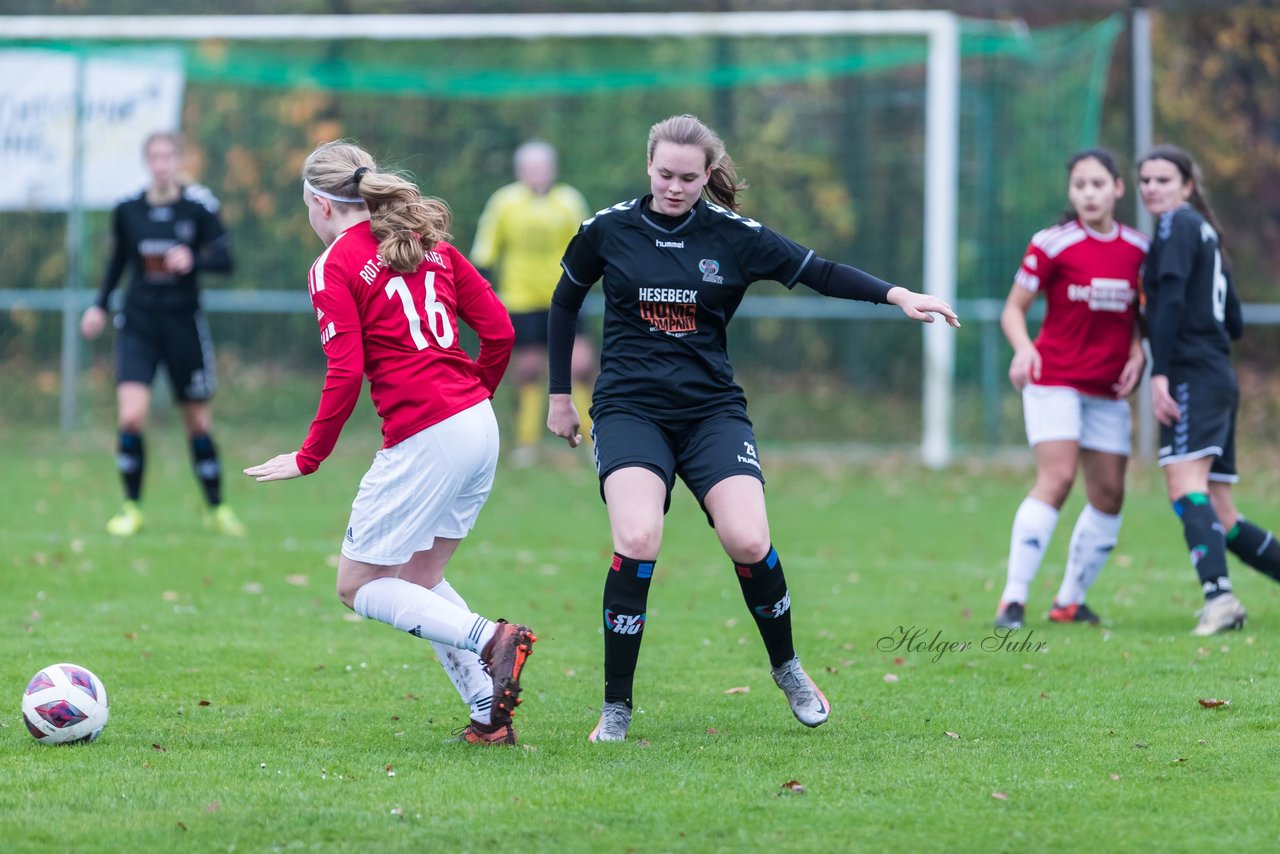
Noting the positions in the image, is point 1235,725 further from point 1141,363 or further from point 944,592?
point 944,592

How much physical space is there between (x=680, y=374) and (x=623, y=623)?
815mm

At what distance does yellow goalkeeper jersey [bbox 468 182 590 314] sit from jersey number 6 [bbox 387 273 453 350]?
9.28m

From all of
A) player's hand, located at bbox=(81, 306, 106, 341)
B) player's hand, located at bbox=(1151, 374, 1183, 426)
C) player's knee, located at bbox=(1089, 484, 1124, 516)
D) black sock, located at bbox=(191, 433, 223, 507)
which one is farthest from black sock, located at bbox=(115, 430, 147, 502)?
player's hand, located at bbox=(1151, 374, 1183, 426)

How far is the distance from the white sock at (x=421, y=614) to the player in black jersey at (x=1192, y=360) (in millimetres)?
3348

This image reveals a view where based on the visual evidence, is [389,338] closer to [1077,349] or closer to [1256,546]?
[1077,349]

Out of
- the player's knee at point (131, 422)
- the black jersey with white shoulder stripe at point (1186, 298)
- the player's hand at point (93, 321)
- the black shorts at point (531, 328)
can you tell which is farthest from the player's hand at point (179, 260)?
the black jersey with white shoulder stripe at point (1186, 298)

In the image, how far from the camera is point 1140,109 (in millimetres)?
14312

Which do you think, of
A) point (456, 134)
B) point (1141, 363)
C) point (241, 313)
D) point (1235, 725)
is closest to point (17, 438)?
point (241, 313)

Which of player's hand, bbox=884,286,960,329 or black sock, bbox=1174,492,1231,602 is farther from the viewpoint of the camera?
black sock, bbox=1174,492,1231,602

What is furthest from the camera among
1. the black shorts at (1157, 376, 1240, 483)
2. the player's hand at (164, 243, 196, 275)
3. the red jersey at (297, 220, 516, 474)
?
the player's hand at (164, 243, 196, 275)

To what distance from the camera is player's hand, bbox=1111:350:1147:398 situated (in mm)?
7289

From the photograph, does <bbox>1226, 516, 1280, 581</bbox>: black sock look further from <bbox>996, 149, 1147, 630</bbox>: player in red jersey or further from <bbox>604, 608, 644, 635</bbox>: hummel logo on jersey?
<bbox>604, 608, 644, 635</bbox>: hummel logo on jersey

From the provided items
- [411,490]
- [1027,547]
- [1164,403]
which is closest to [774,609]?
[411,490]

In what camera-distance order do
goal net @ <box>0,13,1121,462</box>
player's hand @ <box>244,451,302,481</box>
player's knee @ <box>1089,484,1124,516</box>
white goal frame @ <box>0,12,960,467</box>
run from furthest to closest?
goal net @ <box>0,13,1121,462</box>
white goal frame @ <box>0,12,960,467</box>
player's knee @ <box>1089,484,1124,516</box>
player's hand @ <box>244,451,302,481</box>
